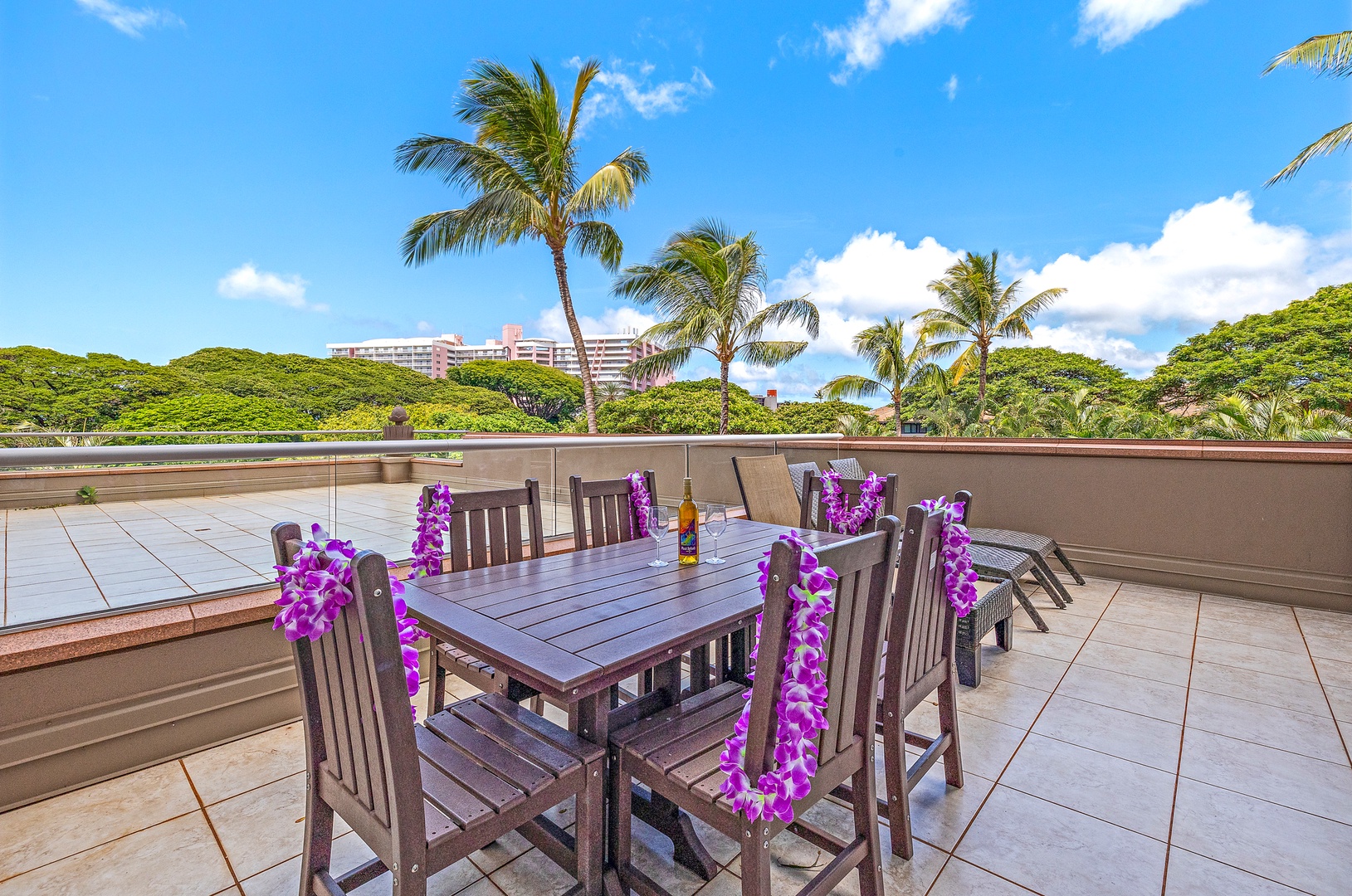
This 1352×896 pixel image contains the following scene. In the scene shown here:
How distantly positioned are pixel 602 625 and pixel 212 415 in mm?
30411

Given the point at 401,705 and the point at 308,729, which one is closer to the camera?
the point at 401,705

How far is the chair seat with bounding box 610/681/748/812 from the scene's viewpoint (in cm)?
126

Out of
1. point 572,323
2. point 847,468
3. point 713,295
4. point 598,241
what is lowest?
point 847,468

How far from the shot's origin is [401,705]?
1.02 meters

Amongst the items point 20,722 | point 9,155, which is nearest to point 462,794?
point 20,722

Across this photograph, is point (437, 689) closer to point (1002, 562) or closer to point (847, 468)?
point (1002, 562)

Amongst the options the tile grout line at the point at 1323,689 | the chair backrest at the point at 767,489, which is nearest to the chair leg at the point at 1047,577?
the tile grout line at the point at 1323,689

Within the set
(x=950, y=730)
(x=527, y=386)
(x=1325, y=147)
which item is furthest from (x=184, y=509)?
(x=527, y=386)

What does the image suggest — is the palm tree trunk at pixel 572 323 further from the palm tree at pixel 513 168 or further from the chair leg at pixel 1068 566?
the chair leg at pixel 1068 566

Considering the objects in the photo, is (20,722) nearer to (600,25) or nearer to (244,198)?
(600,25)

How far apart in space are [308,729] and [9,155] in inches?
1637

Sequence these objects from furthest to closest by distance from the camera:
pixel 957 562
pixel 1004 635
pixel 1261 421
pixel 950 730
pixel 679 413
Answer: pixel 679 413 → pixel 1261 421 → pixel 1004 635 → pixel 950 730 → pixel 957 562

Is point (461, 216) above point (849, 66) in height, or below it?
below

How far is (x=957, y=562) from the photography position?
5.78ft
